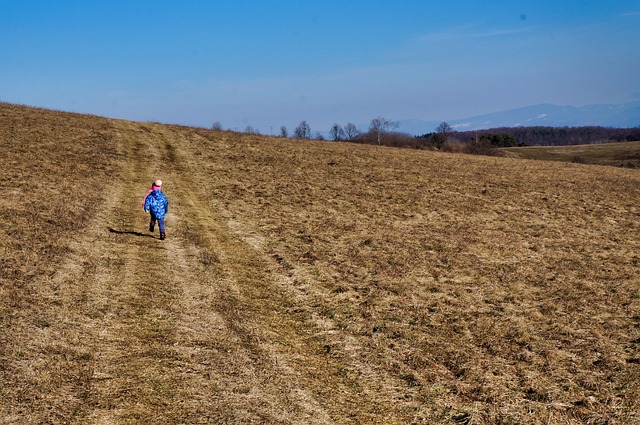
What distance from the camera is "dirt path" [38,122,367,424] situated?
880 cm

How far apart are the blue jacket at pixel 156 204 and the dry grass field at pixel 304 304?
1.07 metres

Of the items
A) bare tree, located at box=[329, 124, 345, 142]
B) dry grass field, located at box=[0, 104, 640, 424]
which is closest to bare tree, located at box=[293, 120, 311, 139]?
bare tree, located at box=[329, 124, 345, 142]

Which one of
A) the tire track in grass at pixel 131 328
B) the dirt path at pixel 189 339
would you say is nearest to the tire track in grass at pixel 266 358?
the dirt path at pixel 189 339

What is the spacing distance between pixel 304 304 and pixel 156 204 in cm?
782

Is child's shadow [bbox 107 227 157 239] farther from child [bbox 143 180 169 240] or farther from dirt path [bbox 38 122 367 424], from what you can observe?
child [bbox 143 180 169 240]

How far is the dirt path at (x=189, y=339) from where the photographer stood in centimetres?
880

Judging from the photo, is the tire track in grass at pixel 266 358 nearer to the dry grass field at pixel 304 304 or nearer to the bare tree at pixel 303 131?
the dry grass field at pixel 304 304

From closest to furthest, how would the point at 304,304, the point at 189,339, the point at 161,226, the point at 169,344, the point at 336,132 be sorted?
the point at 169,344 → the point at 189,339 → the point at 304,304 → the point at 161,226 → the point at 336,132

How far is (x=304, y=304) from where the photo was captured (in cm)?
1425

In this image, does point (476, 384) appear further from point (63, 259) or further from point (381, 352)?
point (63, 259)

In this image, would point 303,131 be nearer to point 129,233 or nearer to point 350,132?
point 350,132

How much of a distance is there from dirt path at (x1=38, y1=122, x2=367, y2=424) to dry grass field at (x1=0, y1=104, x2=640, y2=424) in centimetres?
5

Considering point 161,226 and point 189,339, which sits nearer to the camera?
point 189,339

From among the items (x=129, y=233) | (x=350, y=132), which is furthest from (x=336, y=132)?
(x=129, y=233)
